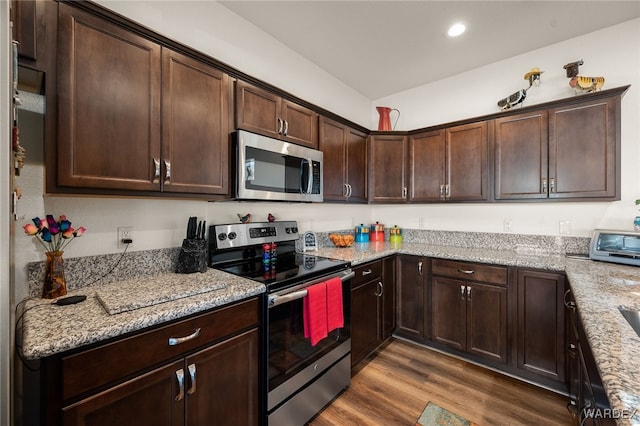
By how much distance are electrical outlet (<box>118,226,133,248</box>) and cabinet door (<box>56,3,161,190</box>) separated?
1.19ft

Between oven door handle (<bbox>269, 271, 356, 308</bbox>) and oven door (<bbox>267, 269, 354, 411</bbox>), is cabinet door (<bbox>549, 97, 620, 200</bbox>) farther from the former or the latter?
oven door handle (<bbox>269, 271, 356, 308</bbox>)

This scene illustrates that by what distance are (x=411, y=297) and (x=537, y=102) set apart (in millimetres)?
2221

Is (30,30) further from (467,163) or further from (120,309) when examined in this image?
(467,163)

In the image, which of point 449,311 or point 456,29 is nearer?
point 456,29

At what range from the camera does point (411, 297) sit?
264 cm

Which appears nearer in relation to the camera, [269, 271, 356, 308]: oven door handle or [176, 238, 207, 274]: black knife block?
[269, 271, 356, 308]: oven door handle

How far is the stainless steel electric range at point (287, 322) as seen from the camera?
1.48 m

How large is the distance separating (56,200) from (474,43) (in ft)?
10.8

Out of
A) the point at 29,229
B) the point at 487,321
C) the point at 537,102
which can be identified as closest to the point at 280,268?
the point at 29,229

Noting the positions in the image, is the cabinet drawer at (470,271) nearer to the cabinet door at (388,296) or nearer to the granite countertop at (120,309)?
the cabinet door at (388,296)

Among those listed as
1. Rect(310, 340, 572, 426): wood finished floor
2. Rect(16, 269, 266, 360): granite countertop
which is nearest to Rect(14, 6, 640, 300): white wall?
Rect(16, 269, 266, 360): granite countertop

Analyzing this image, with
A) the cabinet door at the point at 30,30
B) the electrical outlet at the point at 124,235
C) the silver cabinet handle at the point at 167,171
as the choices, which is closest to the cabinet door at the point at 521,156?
the silver cabinet handle at the point at 167,171

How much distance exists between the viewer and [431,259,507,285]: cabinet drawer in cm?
218

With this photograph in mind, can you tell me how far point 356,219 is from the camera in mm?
3414
